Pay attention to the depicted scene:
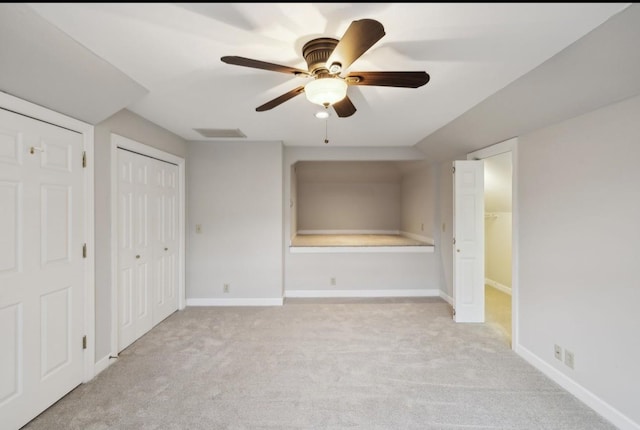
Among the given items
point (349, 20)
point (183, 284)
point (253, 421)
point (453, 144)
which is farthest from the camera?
point (183, 284)

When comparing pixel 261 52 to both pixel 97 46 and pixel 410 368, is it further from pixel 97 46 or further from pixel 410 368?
pixel 410 368

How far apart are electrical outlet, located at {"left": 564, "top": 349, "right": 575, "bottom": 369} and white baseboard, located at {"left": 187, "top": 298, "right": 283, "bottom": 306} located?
3069 millimetres

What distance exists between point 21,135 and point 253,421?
7.64ft

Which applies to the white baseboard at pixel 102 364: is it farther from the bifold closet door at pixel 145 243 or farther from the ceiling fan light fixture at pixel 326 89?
the ceiling fan light fixture at pixel 326 89

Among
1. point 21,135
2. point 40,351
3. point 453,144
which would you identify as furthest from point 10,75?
point 453,144

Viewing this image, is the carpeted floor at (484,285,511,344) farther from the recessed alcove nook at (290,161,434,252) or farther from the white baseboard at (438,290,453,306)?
A: the recessed alcove nook at (290,161,434,252)

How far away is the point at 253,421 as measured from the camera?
1896mm

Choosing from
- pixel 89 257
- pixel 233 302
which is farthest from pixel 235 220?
pixel 89 257

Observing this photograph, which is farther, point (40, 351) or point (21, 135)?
point (40, 351)

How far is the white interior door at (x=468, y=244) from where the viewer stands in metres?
3.53

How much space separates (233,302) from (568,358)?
11.9 ft

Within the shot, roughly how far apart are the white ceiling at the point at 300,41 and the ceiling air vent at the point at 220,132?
Answer: 81 centimetres

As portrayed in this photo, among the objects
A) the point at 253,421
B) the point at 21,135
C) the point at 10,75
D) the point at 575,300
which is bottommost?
the point at 253,421

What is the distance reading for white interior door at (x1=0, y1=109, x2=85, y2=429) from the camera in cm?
175
